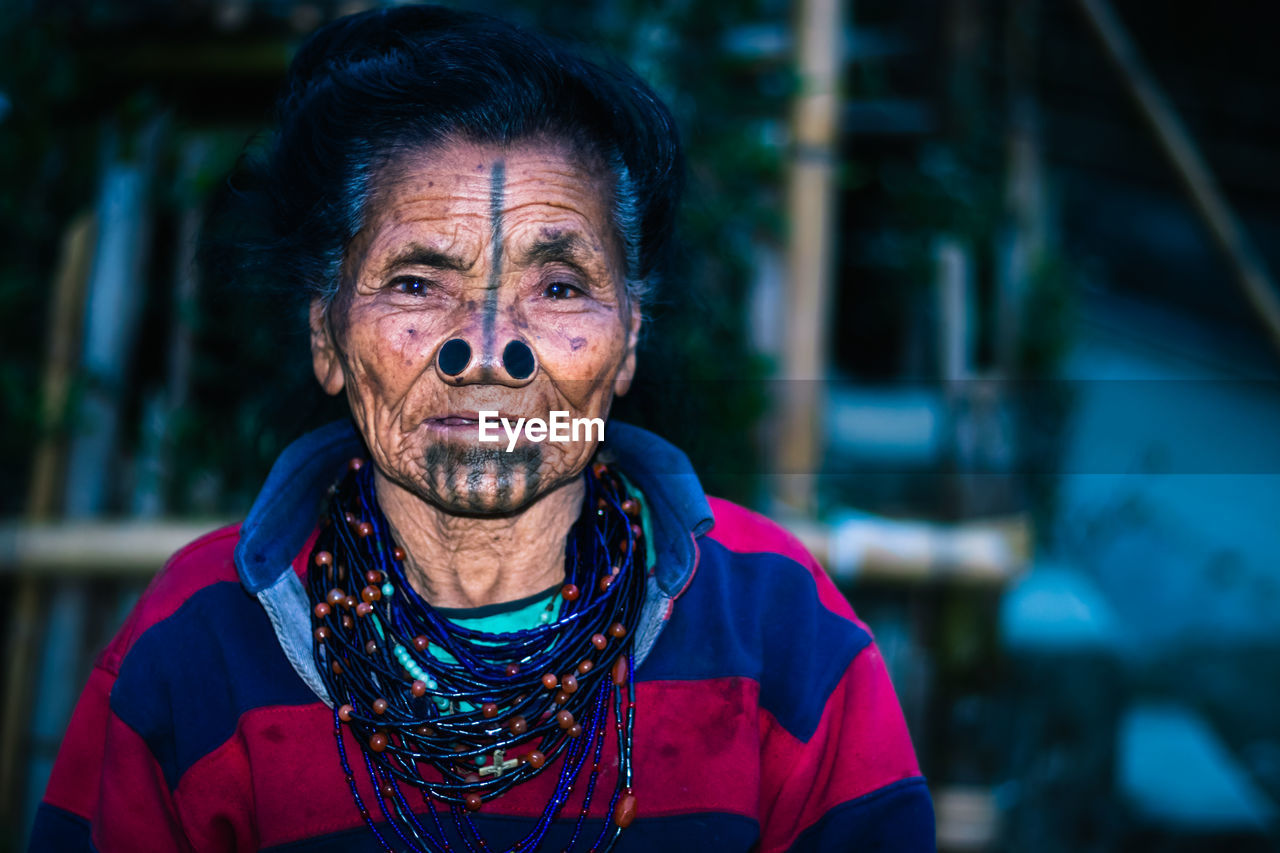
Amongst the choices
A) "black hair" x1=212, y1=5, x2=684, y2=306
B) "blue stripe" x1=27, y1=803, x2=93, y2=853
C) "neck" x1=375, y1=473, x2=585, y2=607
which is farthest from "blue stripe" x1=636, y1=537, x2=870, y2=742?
"blue stripe" x1=27, y1=803, x2=93, y2=853

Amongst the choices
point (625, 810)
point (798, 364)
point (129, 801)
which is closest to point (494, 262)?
point (625, 810)

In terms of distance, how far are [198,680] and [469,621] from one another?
0.40m

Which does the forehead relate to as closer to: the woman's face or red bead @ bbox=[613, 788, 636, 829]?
the woman's face

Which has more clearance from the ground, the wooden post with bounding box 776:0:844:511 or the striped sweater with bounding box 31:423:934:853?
the wooden post with bounding box 776:0:844:511

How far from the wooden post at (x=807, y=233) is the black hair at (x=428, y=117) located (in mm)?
1542

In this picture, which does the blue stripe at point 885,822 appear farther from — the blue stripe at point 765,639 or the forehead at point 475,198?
the forehead at point 475,198

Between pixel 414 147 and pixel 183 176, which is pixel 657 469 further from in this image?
pixel 183 176

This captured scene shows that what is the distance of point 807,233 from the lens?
312 centimetres

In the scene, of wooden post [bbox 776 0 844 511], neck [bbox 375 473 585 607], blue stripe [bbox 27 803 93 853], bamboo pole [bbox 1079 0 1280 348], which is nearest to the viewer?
blue stripe [bbox 27 803 93 853]

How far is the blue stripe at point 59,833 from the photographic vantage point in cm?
146

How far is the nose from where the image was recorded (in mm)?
1354

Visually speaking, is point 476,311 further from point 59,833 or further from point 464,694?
point 59,833

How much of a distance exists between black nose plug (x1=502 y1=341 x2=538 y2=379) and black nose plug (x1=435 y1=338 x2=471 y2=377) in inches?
2.1

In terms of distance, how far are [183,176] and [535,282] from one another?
2303mm
